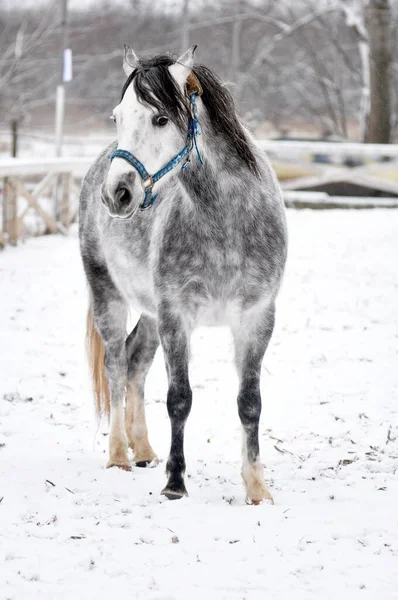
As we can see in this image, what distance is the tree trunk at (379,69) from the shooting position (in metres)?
19.9

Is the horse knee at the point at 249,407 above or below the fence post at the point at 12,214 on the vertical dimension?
above

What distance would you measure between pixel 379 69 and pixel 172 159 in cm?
1718

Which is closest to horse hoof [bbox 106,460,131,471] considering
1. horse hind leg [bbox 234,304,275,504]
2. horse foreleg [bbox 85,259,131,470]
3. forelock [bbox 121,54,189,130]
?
horse foreleg [bbox 85,259,131,470]

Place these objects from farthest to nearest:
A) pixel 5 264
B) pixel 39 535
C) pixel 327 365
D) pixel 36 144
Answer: pixel 36 144
pixel 5 264
pixel 327 365
pixel 39 535

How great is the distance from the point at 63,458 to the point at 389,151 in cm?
1388

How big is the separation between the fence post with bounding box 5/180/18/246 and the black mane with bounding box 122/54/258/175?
30.9 feet

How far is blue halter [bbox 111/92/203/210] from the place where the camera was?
400 cm

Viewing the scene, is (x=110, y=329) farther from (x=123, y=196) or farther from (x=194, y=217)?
(x=123, y=196)

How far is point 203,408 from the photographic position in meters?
6.57

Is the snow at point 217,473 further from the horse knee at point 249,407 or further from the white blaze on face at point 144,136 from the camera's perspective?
the white blaze on face at point 144,136

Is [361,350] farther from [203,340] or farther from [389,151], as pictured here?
[389,151]

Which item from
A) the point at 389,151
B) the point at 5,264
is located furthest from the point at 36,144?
the point at 5,264

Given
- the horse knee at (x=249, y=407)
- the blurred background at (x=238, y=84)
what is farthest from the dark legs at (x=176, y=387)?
the blurred background at (x=238, y=84)

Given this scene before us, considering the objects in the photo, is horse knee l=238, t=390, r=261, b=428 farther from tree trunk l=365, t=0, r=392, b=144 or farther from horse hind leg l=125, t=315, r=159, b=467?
tree trunk l=365, t=0, r=392, b=144
